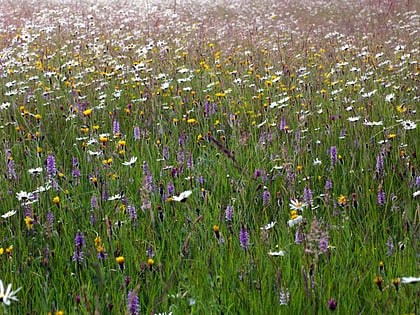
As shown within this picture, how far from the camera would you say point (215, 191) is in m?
2.48

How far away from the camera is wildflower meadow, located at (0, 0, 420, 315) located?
5.16 ft

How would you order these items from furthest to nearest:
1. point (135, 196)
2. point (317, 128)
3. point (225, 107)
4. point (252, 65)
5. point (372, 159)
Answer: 1. point (252, 65)
2. point (225, 107)
3. point (317, 128)
4. point (372, 159)
5. point (135, 196)

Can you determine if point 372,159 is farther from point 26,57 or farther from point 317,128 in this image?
point 26,57

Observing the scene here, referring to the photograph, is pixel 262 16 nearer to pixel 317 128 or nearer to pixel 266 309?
pixel 317 128

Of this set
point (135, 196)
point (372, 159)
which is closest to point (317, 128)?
point (372, 159)

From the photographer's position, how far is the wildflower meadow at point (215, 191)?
1572 millimetres

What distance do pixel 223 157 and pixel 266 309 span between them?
1296mm

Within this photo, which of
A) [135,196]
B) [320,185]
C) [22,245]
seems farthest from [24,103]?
[320,185]

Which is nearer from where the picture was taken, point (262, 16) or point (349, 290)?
point (349, 290)

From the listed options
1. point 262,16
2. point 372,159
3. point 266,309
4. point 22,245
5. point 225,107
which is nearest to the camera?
point 266,309

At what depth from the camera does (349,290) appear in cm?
156

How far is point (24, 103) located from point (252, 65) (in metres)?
2.00

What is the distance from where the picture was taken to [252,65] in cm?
479

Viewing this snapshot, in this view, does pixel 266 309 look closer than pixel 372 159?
Yes
